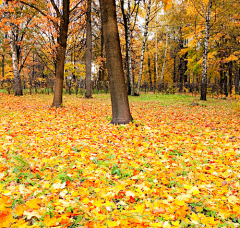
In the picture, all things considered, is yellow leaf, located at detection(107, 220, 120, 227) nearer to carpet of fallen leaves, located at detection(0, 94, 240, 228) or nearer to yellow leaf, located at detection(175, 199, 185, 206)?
carpet of fallen leaves, located at detection(0, 94, 240, 228)

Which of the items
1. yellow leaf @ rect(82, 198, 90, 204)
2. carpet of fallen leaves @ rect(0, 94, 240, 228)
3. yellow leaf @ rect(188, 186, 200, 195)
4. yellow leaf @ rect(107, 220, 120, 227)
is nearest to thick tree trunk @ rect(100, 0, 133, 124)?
carpet of fallen leaves @ rect(0, 94, 240, 228)

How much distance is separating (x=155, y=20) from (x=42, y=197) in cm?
2581

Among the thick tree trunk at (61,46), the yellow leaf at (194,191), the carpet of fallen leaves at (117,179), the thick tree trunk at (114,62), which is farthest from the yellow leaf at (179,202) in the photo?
the thick tree trunk at (61,46)

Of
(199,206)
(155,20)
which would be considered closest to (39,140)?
(199,206)

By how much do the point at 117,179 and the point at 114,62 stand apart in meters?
3.61

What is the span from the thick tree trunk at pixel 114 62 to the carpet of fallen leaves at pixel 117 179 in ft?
2.97

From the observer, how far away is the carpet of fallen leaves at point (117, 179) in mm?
1747

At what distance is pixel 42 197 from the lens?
2.03 m

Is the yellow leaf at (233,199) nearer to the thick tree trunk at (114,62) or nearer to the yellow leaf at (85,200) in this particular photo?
the yellow leaf at (85,200)

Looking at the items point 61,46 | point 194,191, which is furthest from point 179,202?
point 61,46

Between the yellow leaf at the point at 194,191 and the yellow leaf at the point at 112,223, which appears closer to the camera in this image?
the yellow leaf at the point at 112,223

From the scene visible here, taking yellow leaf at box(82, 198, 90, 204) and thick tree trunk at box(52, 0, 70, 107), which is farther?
thick tree trunk at box(52, 0, 70, 107)

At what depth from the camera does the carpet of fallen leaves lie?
1.75 m

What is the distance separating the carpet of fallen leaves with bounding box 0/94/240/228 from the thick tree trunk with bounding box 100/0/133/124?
2.97 feet
